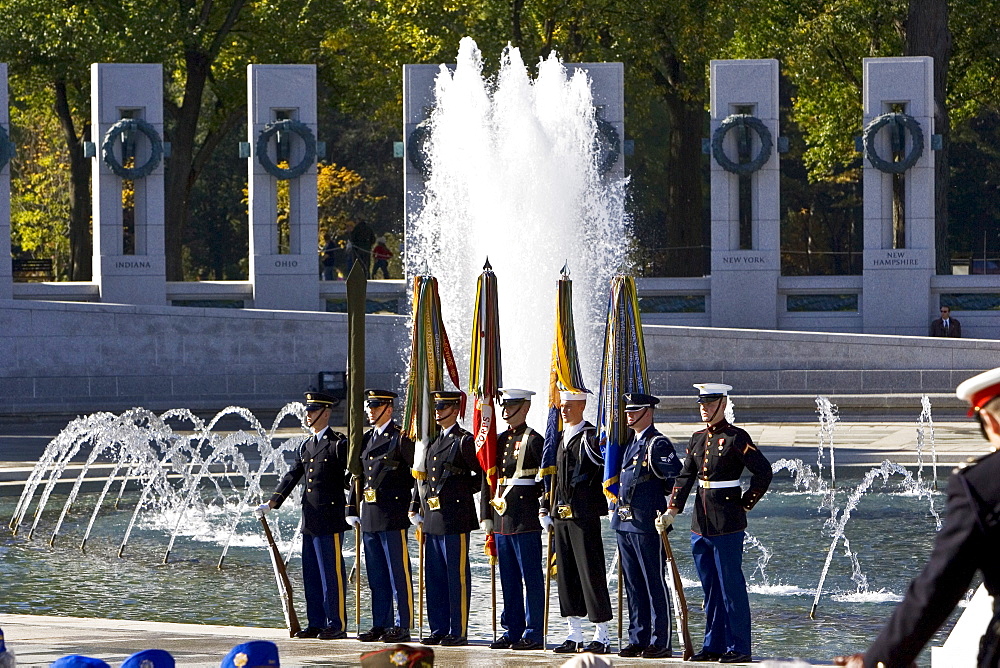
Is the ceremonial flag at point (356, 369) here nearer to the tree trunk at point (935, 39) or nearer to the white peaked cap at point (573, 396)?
the white peaked cap at point (573, 396)

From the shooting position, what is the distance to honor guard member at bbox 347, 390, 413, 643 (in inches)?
357

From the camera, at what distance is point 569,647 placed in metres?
8.53

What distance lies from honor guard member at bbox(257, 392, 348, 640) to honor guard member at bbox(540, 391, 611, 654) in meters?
1.33

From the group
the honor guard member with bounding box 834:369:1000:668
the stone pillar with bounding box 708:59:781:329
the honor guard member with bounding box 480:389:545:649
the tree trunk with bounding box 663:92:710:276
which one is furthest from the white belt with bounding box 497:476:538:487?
the tree trunk with bounding box 663:92:710:276

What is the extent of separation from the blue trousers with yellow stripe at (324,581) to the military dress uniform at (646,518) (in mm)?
1747

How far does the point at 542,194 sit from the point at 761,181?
7.10 metres

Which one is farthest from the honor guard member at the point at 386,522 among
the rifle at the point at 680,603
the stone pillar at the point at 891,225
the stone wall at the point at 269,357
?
the stone pillar at the point at 891,225

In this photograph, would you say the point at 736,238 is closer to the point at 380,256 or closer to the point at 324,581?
the point at 380,256

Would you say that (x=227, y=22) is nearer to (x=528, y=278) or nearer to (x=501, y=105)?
(x=501, y=105)

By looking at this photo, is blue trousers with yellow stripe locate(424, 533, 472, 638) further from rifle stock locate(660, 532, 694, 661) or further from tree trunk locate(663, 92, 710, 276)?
tree trunk locate(663, 92, 710, 276)

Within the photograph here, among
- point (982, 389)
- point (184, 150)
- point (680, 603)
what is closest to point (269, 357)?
point (184, 150)

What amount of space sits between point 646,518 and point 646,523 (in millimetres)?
27

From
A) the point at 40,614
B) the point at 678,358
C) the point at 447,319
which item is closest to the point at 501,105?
the point at 447,319

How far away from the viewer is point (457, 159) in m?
22.0
